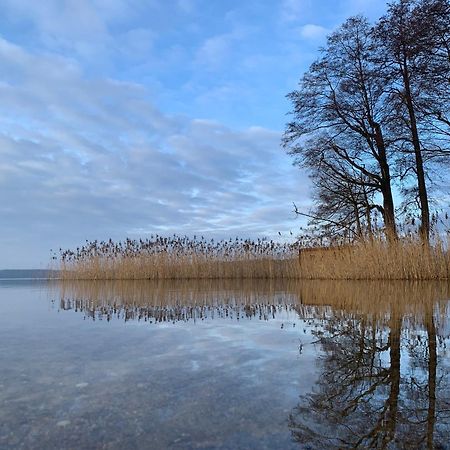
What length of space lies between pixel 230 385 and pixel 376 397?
0.61 metres

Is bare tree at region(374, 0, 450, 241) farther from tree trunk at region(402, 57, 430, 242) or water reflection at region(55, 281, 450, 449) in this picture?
water reflection at region(55, 281, 450, 449)

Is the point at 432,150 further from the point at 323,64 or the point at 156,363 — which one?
the point at 156,363

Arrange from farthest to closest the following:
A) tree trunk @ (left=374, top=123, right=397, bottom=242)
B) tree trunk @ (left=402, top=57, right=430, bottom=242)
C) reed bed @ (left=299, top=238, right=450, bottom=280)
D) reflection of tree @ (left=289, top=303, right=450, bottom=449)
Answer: tree trunk @ (left=374, top=123, right=397, bottom=242) → tree trunk @ (left=402, top=57, right=430, bottom=242) → reed bed @ (left=299, top=238, right=450, bottom=280) → reflection of tree @ (left=289, top=303, right=450, bottom=449)

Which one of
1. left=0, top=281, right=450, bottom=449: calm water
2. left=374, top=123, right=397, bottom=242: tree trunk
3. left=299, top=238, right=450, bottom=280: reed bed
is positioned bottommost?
left=0, top=281, right=450, bottom=449: calm water

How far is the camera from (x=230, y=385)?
1.96m

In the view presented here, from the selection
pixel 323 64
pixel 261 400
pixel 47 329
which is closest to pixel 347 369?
pixel 261 400

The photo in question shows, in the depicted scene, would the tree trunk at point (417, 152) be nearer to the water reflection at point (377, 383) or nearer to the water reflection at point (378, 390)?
the water reflection at point (377, 383)

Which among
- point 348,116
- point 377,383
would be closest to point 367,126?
point 348,116

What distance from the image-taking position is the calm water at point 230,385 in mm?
1372

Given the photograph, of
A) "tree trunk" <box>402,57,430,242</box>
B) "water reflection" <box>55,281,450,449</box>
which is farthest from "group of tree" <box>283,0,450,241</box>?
"water reflection" <box>55,281,450,449</box>

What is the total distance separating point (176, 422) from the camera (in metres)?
1.49

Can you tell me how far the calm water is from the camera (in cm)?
137

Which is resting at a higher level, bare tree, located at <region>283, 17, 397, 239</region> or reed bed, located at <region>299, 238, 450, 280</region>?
bare tree, located at <region>283, 17, 397, 239</region>

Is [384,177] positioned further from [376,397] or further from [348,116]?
[376,397]
